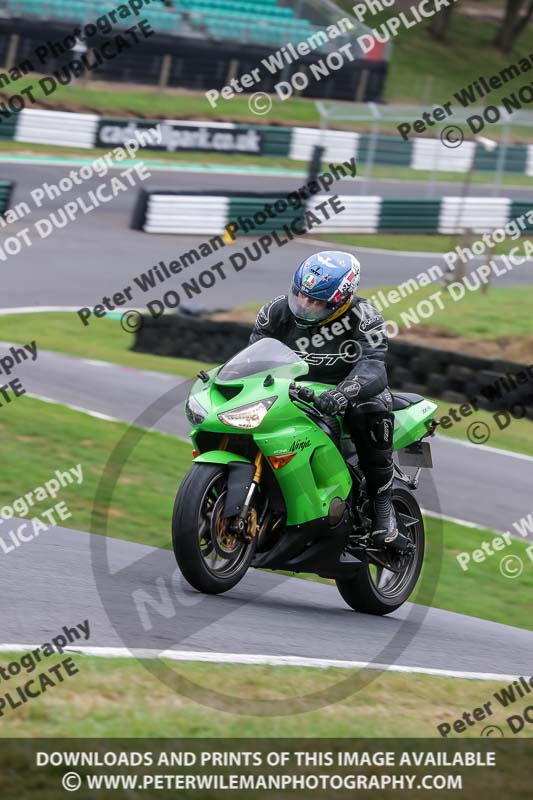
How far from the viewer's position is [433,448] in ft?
43.3

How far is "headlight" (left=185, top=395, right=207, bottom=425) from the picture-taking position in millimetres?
6332

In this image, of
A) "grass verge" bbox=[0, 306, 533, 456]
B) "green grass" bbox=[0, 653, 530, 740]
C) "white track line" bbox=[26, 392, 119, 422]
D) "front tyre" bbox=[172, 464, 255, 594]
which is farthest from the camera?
"grass verge" bbox=[0, 306, 533, 456]

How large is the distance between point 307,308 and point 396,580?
1911 millimetres

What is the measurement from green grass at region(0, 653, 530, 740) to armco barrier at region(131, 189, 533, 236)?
18.7 metres

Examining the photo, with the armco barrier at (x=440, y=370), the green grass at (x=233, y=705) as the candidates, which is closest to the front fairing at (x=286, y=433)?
the green grass at (x=233, y=705)

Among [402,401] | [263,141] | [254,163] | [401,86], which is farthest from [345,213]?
[402,401]

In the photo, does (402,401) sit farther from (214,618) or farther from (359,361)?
(214,618)

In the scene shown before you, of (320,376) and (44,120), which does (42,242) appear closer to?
(44,120)

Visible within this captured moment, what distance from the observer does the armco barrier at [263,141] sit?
1204 inches

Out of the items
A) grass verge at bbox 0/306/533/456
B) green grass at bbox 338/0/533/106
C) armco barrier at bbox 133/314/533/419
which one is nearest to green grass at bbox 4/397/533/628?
grass verge at bbox 0/306/533/456

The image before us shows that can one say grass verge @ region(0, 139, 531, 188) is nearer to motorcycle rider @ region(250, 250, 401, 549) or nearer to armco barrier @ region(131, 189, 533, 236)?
armco barrier @ region(131, 189, 533, 236)

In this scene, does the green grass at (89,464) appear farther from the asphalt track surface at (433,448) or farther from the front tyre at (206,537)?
the front tyre at (206,537)

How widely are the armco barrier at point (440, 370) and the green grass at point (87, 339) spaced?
0.50 metres

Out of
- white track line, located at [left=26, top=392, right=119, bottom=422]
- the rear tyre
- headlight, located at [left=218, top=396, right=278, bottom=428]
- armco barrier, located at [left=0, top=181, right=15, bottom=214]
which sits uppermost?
headlight, located at [left=218, top=396, right=278, bottom=428]
